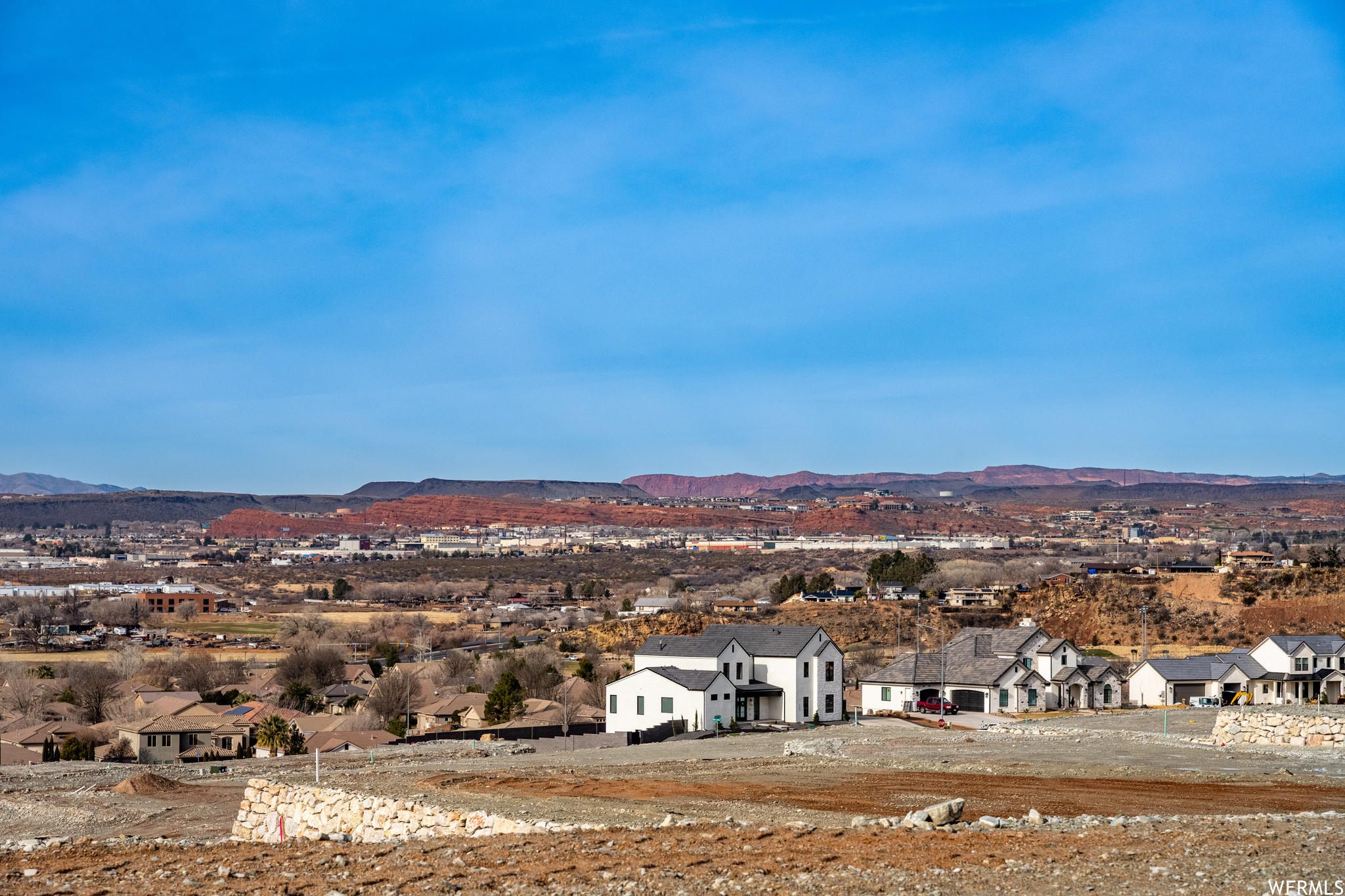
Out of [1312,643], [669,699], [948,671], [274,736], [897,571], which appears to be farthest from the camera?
[897,571]

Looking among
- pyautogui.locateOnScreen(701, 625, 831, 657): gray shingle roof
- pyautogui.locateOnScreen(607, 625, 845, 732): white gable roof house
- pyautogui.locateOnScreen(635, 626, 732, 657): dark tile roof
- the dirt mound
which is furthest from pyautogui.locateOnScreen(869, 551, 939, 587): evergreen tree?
the dirt mound

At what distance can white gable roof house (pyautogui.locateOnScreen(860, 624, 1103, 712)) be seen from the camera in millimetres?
50750

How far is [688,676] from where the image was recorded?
156 feet

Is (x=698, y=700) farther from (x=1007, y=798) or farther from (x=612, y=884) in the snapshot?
(x=612, y=884)

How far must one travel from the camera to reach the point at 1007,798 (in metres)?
19.8

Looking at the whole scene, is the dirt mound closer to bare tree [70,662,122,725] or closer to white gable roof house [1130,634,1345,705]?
bare tree [70,662,122,725]

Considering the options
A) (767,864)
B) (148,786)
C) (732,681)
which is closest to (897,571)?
(732,681)

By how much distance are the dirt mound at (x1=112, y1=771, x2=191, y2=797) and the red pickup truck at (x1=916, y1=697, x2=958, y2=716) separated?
94.2 ft

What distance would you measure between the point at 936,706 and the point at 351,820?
35435 mm

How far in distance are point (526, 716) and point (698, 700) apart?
10.8 meters

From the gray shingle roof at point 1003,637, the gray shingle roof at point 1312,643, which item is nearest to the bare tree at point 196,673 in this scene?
the gray shingle roof at point 1003,637

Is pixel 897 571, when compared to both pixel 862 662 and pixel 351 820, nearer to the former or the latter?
pixel 862 662

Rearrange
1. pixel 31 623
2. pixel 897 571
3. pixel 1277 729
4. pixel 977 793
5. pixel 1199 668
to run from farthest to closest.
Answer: pixel 31 623
pixel 897 571
pixel 1199 668
pixel 1277 729
pixel 977 793

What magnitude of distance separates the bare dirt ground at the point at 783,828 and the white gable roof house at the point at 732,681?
14246mm
